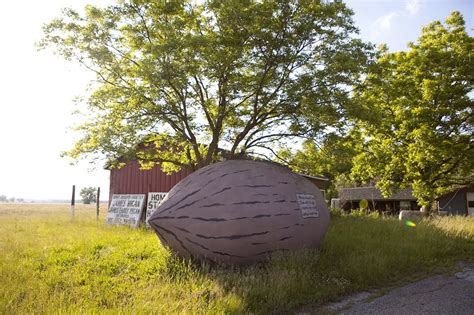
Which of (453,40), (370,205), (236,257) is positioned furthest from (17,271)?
(370,205)

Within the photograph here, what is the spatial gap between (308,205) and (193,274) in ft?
9.09

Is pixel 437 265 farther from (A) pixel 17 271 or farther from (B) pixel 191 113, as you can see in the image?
(A) pixel 17 271

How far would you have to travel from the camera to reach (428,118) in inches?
739

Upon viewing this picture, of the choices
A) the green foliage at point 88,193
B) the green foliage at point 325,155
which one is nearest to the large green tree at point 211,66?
the green foliage at point 325,155

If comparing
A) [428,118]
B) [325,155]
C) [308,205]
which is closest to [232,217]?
[308,205]

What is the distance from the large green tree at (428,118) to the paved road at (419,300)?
41.7 ft

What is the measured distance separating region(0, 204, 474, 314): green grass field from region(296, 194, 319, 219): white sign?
788 mm

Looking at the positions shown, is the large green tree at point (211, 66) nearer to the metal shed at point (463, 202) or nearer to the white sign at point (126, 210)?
the white sign at point (126, 210)

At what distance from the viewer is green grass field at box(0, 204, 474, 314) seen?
457 centimetres

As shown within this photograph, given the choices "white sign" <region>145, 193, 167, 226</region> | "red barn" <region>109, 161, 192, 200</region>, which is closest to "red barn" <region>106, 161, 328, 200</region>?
"red barn" <region>109, 161, 192, 200</region>

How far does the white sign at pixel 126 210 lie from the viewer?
1688cm

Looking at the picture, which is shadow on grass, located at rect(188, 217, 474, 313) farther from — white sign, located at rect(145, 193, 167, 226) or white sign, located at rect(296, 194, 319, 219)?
white sign, located at rect(145, 193, 167, 226)

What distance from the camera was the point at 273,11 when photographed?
9383 millimetres

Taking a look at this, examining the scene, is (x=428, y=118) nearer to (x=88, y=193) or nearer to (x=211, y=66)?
(x=211, y=66)
